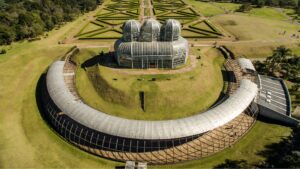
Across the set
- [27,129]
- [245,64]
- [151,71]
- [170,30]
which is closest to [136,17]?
[170,30]

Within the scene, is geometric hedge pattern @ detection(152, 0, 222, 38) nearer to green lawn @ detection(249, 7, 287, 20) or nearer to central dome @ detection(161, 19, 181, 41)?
green lawn @ detection(249, 7, 287, 20)

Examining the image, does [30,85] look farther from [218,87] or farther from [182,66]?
[218,87]

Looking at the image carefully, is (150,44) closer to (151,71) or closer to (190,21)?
(151,71)

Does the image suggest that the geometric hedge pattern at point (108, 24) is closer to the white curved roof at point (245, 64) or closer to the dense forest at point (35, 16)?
the dense forest at point (35, 16)

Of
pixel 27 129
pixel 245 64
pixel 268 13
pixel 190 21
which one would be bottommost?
pixel 27 129

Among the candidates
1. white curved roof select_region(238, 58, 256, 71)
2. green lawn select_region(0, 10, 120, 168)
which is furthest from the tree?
white curved roof select_region(238, 58, 256, 71)

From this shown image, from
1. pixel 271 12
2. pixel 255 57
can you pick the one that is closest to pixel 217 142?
pixel 255 57
